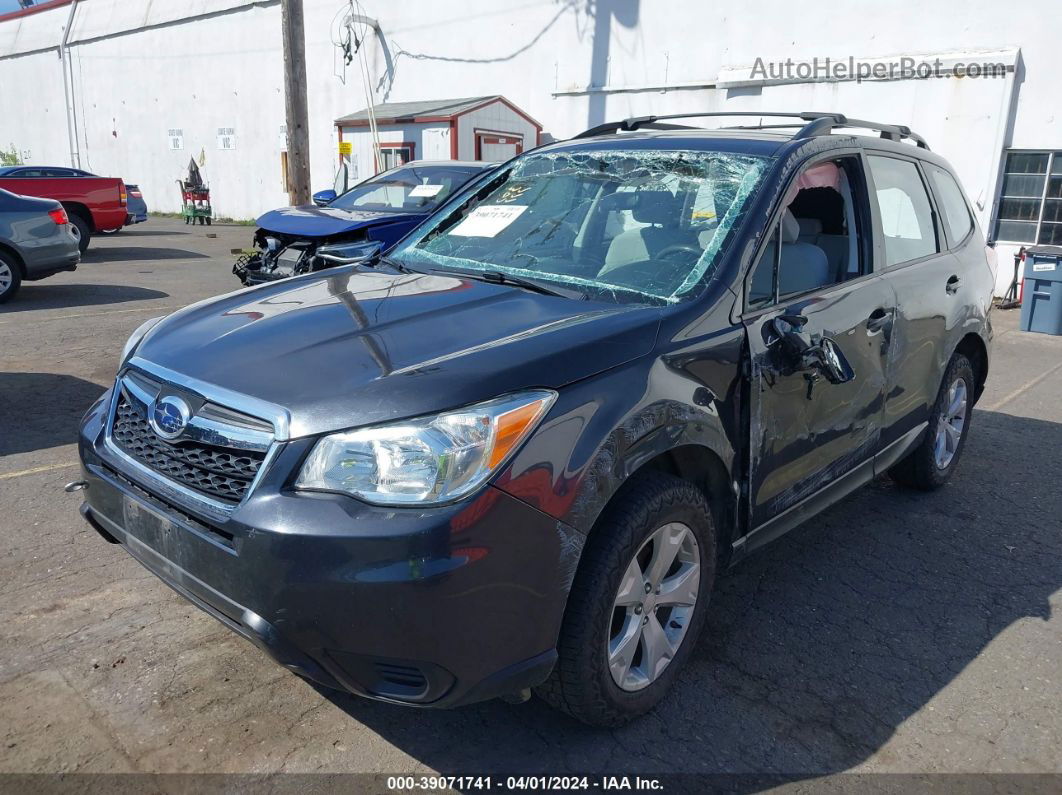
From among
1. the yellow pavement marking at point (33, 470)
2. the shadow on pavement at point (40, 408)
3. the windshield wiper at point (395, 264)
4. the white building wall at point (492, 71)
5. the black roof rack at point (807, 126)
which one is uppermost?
the white building wall at point (492, 71)

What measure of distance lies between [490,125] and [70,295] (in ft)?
29.2

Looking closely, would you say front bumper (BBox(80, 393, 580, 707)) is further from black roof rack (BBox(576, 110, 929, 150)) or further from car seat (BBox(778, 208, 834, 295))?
black roof rack (BBox(576, 110, 929, 150))

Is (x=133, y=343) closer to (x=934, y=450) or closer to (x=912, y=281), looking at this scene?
(x=912, y=281)

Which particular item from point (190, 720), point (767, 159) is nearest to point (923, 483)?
point (767, 159)

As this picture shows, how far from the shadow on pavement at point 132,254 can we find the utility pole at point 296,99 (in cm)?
400

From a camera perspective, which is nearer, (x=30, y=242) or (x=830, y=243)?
(x=830, y=243)

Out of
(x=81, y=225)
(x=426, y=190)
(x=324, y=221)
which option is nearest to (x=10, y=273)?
(x=324, y=221)

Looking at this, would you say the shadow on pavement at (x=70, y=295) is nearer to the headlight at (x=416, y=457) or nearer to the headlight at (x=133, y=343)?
the headlight at (x=133, y=343)

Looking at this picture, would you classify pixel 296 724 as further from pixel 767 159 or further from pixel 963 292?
pixel 963 292

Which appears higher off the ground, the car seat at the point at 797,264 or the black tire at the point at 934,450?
the car seat at the point at 797,264

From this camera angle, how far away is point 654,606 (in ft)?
8.70

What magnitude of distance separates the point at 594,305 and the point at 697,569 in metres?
0.91

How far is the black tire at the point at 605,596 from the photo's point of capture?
2357 mm

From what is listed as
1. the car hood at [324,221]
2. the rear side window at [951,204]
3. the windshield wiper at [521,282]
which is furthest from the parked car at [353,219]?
the windshield wiper at [521,282]
